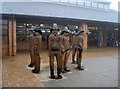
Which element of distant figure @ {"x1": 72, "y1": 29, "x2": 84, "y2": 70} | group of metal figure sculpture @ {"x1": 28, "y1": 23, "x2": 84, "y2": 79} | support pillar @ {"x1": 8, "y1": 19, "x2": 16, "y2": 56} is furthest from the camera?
support pillar @ {"x1": 8, "y1": 19, "x2": 16, "y2": 56}

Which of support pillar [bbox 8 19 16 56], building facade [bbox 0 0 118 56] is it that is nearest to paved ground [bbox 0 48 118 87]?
support pillar [bbox 8 19 16 56]

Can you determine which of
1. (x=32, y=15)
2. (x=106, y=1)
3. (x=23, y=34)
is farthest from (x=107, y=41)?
(x=32, y=15)

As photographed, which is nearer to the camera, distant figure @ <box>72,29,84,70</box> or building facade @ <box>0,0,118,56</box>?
distant figure @ <box>72,29,84,70</box>

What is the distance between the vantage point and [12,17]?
536 inches

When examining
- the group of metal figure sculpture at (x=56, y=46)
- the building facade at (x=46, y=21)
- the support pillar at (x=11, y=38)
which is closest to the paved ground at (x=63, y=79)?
the group of metal figure sculpture at (x=56, y=46)

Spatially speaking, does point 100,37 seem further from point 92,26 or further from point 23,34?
point 23,34

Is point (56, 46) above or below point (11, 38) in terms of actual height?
below

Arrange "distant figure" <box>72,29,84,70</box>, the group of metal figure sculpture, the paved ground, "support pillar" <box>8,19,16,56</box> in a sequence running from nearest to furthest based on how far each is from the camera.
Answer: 1. the paved ground
2. the group of metal figure sculpture
3. "distant figure" <box>72,29,84,70</box>
4. "support pillar" <box>8,19,16,56</box>

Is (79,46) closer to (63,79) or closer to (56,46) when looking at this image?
(56,46)

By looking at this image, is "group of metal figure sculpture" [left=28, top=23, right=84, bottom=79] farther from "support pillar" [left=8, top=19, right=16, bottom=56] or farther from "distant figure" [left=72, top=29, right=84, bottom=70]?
"support pillar" [left=8, top=19, right=16, bottom=56]

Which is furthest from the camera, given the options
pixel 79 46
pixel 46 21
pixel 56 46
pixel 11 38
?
pixel 46 21

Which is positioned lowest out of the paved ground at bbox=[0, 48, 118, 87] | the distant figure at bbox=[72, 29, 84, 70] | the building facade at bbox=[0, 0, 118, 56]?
the paved ground at bbox=[0, 48, 118, 87]

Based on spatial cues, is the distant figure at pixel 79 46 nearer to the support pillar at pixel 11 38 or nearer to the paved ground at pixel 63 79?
the paved ground at pixel 63 79

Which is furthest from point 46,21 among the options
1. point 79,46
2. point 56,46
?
point 56,46
